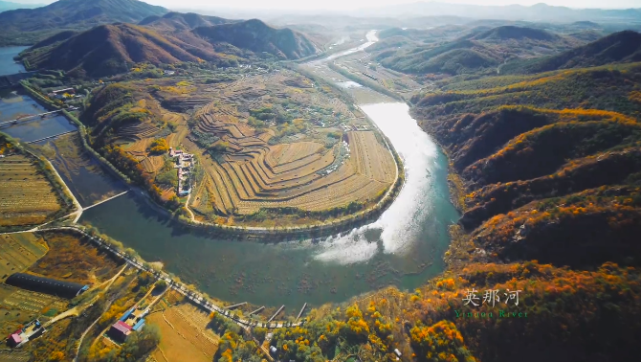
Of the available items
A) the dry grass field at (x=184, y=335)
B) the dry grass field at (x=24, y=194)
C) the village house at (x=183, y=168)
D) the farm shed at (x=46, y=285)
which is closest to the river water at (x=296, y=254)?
the dry grass field at (x=184, y=335)

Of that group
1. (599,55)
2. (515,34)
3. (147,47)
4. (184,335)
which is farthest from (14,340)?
(515,34)

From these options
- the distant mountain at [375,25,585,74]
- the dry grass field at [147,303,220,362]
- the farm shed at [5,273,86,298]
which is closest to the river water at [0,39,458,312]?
the dry grass field at [147,303,220,362]

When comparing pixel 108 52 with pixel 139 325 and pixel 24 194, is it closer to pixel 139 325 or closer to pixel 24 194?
pixel 24 194

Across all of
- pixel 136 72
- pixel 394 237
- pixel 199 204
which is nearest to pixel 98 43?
pixel 136 72

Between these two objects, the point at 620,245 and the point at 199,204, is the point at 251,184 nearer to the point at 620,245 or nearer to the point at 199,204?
the point at 199,204

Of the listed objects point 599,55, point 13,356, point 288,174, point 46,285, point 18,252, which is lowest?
point 13,356

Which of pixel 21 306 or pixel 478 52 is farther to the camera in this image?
pixel 478 52

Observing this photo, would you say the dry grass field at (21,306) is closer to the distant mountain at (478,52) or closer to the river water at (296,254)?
the river water at (296,254)
